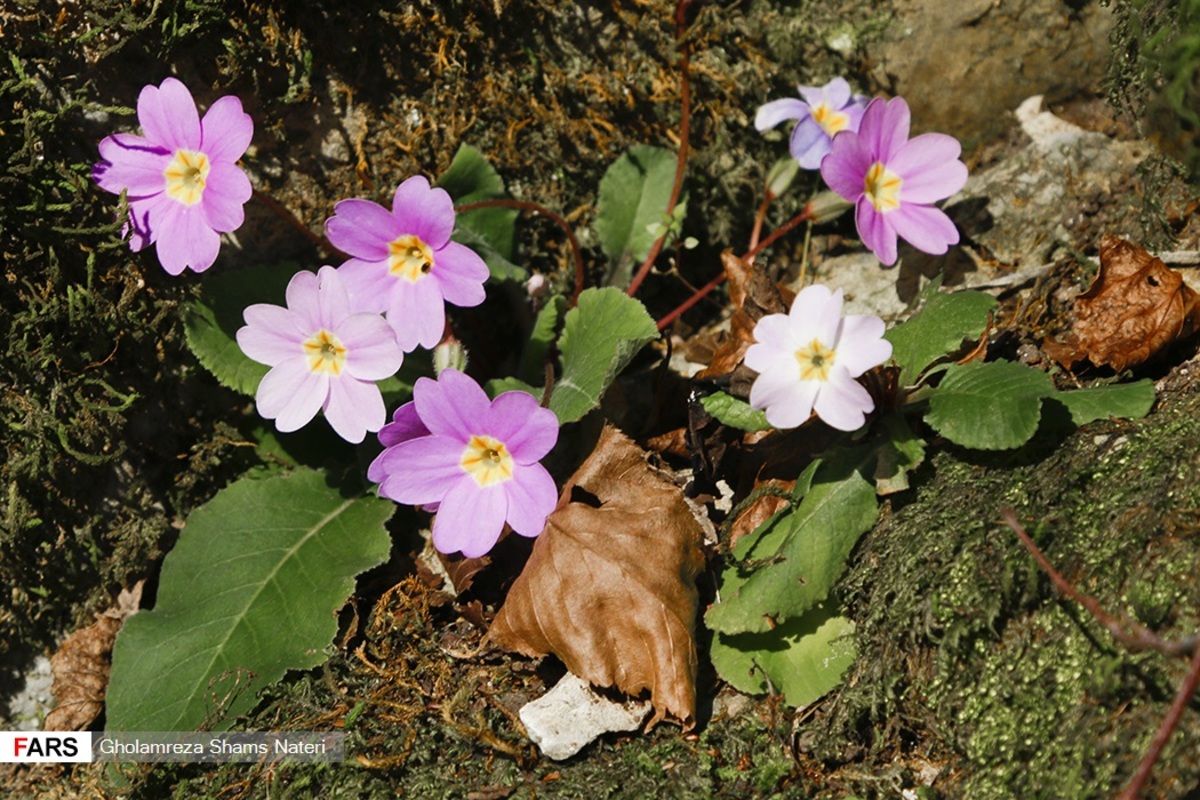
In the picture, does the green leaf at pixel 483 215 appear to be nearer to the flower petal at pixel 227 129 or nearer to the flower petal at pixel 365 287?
the flower petal at pixel 365 287

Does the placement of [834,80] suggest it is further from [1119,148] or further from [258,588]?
[258,588]

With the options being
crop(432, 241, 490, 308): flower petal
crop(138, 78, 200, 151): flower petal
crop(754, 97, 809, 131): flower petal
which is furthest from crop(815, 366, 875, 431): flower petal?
crop(138, 78, 200, 151): flower petal

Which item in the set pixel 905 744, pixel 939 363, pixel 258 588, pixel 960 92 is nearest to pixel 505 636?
pixel 258 588

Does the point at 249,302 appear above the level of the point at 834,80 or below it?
below

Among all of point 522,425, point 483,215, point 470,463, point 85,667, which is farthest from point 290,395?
point 85,667

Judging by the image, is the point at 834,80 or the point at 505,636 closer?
the point at 505,636

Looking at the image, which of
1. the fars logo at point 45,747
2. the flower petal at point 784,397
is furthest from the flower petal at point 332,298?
the fars logo at point 45,747

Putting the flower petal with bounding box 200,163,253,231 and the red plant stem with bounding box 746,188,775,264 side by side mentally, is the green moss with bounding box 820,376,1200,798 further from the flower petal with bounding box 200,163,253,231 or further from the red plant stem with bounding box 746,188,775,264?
the flower petal with bounding box 200,163,253,231
